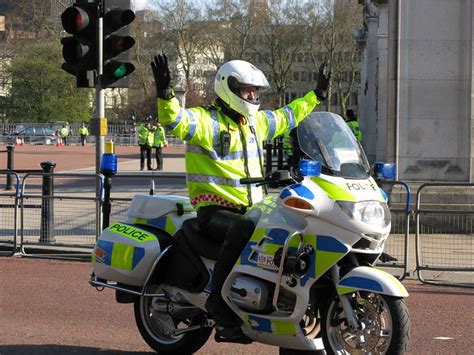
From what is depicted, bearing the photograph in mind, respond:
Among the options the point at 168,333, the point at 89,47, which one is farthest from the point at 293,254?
the point at 89,47

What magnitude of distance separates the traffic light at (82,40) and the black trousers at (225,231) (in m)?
4.74

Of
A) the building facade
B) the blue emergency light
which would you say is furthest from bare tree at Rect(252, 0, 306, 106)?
the blue emergency light

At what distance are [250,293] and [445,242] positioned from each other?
568 cm

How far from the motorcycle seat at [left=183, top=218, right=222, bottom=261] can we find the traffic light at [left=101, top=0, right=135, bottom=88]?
4.44 meters

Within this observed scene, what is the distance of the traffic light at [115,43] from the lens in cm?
1007

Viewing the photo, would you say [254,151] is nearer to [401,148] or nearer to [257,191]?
[257,191]

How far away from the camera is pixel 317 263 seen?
5.12m

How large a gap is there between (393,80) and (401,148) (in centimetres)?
107

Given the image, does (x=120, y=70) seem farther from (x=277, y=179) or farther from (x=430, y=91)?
(x=430, y=91)

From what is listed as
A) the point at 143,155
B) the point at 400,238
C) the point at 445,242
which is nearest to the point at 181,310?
the point at 400,238

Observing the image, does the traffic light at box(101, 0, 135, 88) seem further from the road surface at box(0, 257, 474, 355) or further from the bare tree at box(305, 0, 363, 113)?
the bare tree at box(305, 0, 363, 113)

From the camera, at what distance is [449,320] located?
7.81 m

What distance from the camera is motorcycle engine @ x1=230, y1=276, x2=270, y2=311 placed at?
17.6ft

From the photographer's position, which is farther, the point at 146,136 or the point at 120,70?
the point at 146,136
